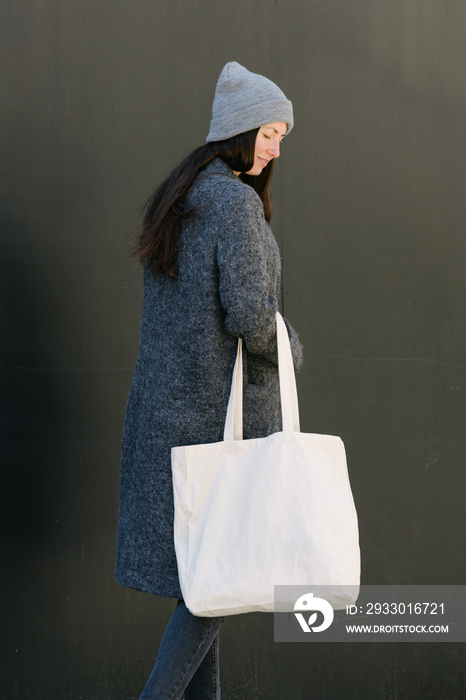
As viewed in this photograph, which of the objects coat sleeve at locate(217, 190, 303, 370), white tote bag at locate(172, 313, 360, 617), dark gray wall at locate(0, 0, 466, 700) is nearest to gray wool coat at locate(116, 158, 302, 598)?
coat sleeve at locate(217, 190, 303, 370)

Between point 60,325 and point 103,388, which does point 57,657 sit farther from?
point 60,325

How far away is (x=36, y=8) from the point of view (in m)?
2.76

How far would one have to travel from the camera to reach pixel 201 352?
1.94 m

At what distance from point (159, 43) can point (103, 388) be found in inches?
46.4

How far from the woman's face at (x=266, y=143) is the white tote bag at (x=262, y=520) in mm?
578

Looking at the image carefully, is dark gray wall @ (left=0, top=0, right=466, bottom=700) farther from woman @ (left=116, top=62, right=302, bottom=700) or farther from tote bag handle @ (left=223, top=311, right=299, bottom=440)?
tote bag handle @ (left=223, top=311, right=299, bottom=440)

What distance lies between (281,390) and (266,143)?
643 mm

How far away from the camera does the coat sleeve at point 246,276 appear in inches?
73.5

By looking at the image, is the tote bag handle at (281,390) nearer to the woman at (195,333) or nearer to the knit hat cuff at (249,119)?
the woman at (195,333)

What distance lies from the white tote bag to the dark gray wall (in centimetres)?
104

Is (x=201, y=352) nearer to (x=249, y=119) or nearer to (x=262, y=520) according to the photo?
(x=262, y=520)

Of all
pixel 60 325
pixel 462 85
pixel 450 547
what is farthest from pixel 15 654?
pixel 462 85

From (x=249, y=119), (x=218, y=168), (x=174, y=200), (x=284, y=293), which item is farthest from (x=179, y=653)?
(x=284, y=293)

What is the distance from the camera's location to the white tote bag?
5.75 feet
